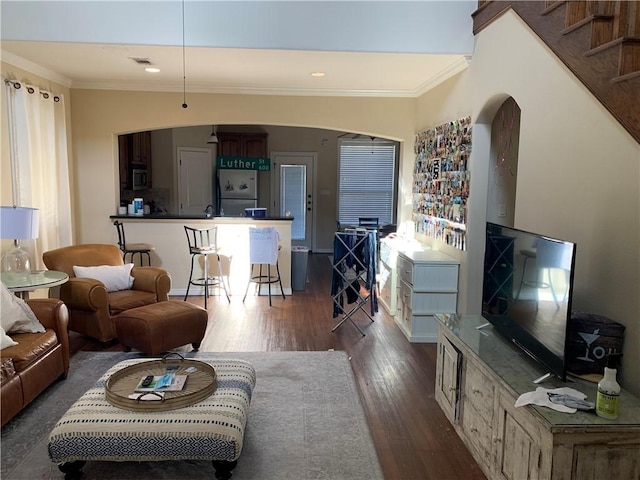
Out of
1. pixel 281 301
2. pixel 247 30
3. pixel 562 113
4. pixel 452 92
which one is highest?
pixel 247 30

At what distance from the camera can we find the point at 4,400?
267 centimetres

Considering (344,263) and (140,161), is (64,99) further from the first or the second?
(344,263)

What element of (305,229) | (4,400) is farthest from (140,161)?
(4,400)

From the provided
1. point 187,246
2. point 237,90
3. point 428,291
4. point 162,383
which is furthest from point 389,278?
point 162,383

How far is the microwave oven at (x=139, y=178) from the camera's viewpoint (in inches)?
289

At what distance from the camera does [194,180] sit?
859 centimetres

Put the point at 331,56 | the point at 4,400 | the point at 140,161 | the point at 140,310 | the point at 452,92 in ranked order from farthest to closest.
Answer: the point at 140,161
the point at 452,92
the point at 331,56
the point at 140,310
the point at 4,400

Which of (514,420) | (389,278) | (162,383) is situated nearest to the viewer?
(514,420)

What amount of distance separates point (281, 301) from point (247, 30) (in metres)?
3.06

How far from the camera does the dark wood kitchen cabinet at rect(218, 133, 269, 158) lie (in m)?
8.77

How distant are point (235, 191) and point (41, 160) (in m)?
4.27

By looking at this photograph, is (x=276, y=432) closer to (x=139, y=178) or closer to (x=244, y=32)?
(x=244, y=32)

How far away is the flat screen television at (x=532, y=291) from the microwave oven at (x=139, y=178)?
5.79 m

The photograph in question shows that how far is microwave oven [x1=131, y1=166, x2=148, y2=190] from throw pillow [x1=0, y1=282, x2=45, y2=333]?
4362 millimetres
